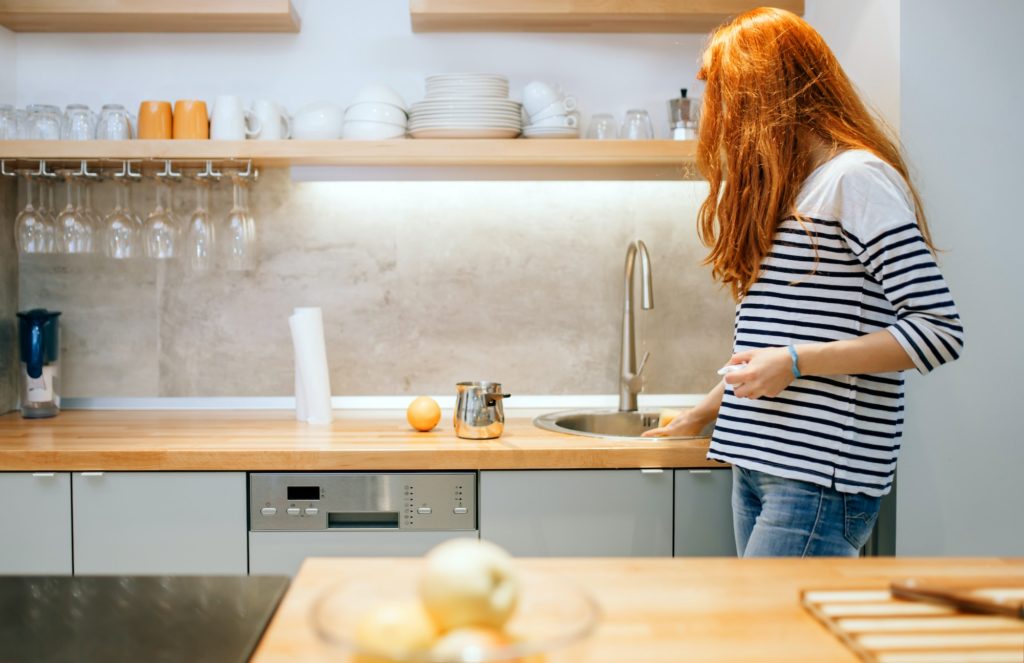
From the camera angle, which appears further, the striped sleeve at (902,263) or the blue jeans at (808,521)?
the blue jeans at (808,521)

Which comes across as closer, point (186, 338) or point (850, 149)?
point (850, 149)

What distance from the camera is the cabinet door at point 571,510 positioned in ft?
6.81

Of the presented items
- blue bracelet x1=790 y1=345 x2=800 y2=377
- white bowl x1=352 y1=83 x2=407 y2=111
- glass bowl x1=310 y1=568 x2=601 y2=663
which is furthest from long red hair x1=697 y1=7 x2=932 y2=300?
white bowl x1=352 y1=83 x2=407 y2=111

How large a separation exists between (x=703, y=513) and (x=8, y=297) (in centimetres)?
205

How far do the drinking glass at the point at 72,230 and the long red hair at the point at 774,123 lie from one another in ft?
5.71

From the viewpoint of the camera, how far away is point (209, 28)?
2.67 m

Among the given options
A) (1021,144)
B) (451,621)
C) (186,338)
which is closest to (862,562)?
(451,621)

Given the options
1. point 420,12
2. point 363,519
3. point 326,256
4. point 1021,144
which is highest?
point 420,12

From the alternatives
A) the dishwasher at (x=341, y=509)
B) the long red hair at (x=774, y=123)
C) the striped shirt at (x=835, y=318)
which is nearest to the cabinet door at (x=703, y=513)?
the dishwasher at (x=341, y=509)

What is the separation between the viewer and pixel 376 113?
2.48 m

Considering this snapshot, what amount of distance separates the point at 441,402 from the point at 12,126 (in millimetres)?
1389

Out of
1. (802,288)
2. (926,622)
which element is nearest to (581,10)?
(802,288)

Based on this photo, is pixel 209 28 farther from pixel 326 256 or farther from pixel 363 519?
pixel 363 519

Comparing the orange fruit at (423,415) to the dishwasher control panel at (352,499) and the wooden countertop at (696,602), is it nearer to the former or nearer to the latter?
the dishwasher control panel at (352,499)
